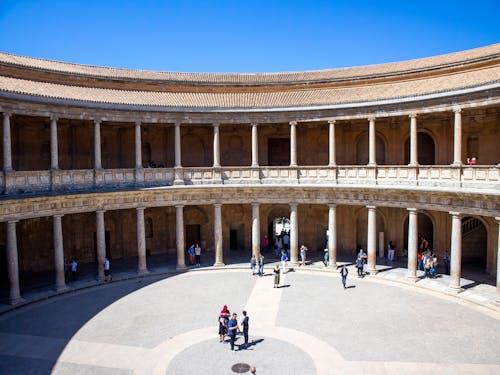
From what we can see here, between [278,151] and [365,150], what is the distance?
7.10m

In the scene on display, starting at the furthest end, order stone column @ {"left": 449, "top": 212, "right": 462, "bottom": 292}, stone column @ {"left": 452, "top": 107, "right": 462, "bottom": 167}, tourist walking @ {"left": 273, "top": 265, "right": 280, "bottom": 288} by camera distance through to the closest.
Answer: tourist walking @ {"left": 273, "top": 265, "right": 280, "bottom": 288}, stone column @ {"left": 449, "top": 212, "right": 462, "bottom": 292}, stone column @ {"left": 452, "top": 107, "right": 462, "bottom": 167}

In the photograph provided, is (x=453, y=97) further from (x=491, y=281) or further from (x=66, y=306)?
(x=66, y=306)

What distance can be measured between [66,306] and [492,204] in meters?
23.3

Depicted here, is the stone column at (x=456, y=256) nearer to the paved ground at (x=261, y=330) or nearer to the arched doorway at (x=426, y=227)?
the paved ground at (x=261, y=330)

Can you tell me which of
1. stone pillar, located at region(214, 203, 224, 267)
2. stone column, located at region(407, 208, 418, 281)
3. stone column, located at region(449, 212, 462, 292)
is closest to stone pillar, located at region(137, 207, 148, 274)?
stone pillar, located at region(214, 203, 224, 267)

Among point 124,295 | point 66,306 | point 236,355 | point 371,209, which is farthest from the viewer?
point 371,209

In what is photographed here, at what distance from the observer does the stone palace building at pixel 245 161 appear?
977 inches

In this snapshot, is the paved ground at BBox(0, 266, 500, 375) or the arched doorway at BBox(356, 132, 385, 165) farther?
the arched doorway at BBox(356, 132, 385, 165)

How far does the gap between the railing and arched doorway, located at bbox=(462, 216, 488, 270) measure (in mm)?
7754

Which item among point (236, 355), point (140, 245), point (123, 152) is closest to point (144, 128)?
point (123, 152)

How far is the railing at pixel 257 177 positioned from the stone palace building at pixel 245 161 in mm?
74

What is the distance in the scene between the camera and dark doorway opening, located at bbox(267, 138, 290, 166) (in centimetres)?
3628

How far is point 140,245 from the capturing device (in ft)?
98.3

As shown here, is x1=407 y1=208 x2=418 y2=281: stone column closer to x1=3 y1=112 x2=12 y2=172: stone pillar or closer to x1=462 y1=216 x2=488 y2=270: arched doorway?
x1=462 y1=216 x2=488 y2=270: arched doorway
